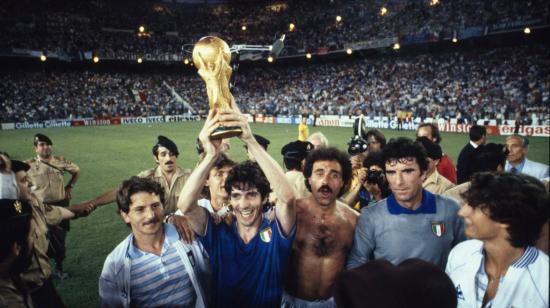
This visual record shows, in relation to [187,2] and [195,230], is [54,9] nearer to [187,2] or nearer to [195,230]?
[187,2]

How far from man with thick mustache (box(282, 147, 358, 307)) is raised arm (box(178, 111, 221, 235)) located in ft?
3.48

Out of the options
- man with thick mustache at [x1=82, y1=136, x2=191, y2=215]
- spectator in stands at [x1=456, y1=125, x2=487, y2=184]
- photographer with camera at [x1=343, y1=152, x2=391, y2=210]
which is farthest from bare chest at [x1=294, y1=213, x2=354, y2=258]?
spectator in stands at [x1=456, y1=125, x2=487, y2=184]

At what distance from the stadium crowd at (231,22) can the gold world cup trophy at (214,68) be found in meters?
35.0

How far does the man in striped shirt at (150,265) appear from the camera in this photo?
2695 millimetres

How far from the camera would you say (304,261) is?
128 inches

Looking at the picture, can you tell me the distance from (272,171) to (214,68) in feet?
2.72

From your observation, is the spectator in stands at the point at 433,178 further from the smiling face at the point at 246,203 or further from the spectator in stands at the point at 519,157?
the smiling face at the point at 246,203

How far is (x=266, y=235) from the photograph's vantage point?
284 cm

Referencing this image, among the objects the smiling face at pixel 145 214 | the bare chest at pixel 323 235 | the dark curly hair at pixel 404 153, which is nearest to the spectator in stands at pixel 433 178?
the dark curly hair at pixel 404 153

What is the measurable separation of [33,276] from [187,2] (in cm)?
7019

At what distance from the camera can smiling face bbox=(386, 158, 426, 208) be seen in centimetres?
300

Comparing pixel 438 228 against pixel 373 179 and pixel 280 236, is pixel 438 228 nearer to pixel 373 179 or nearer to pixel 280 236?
pixel 280 236

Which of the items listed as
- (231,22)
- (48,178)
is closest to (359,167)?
(48,178)

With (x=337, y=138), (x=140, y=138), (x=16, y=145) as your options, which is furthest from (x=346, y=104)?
(x=16, y=145)
